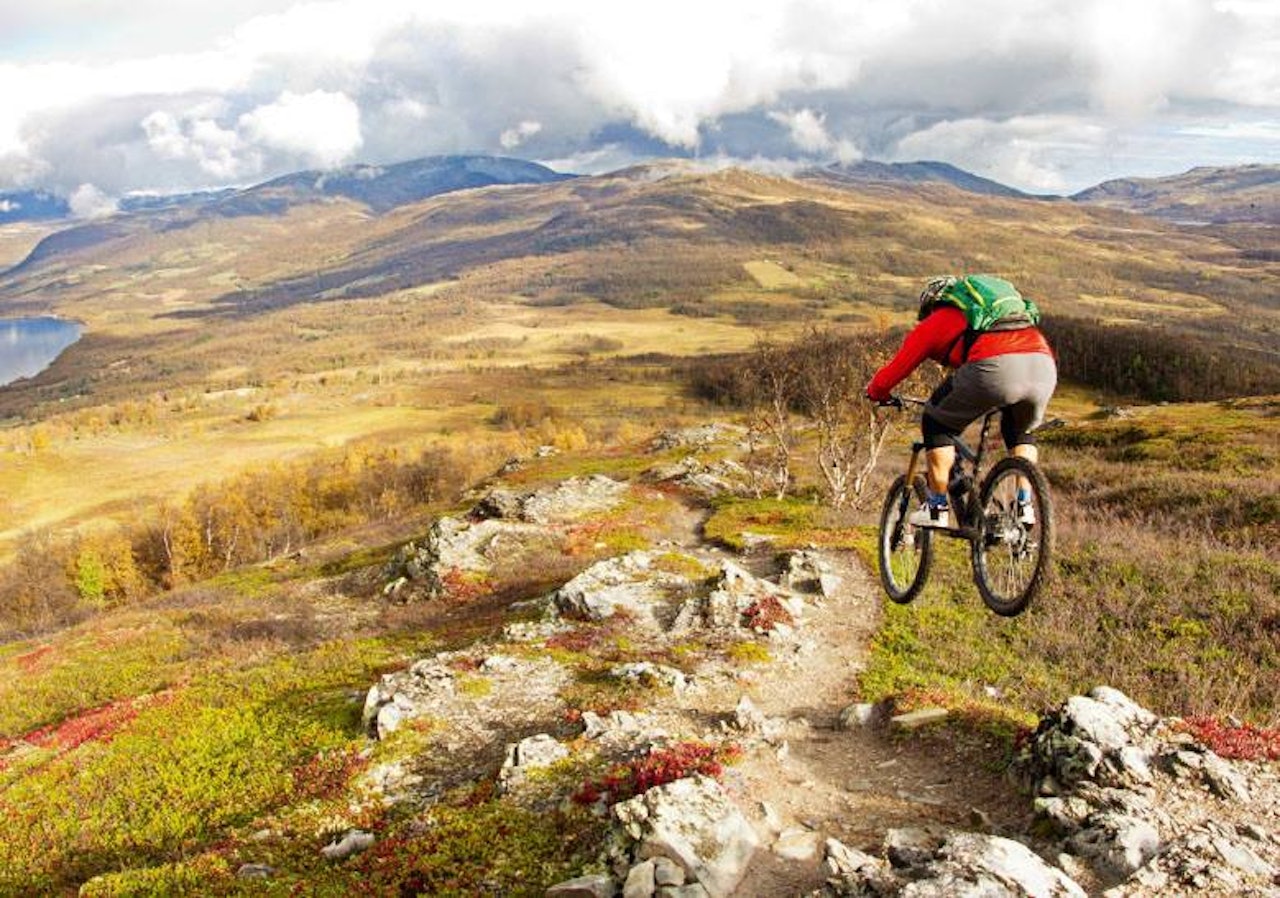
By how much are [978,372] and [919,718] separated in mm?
6864

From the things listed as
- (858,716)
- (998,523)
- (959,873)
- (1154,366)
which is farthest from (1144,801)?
(1154,366)

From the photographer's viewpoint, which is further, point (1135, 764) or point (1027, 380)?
point (1135, 764)

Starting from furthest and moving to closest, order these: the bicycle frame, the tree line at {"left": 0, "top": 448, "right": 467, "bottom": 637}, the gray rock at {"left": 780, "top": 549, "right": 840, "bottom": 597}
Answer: the tree line at {"left": 0, "top": 448, "right": 467, "bottom": 637}
the gray rock at {"left": 780, "top": 549, "right": 840, "bottom": 597}
the bicycle frame

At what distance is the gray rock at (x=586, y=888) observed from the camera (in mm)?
9766

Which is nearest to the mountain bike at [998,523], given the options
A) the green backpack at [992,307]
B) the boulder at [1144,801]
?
the green backpack at [992,307]

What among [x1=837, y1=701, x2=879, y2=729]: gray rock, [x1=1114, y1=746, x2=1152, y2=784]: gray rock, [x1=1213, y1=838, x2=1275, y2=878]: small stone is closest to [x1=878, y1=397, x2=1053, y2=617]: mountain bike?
[x1=1114, y1=746, x2=1152, y2=784]: gray rock

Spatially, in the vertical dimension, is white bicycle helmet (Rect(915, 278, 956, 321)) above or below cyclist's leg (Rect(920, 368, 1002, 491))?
above

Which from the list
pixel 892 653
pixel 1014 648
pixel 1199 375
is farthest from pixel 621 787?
pixel 1199 375

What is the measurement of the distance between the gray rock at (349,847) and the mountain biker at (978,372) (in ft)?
34.0

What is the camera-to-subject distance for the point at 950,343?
1062 centimetres

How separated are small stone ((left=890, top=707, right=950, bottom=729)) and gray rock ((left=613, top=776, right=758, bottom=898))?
15.3 ft

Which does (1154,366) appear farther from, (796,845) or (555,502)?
(796,845)

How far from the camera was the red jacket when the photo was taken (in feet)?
33.6

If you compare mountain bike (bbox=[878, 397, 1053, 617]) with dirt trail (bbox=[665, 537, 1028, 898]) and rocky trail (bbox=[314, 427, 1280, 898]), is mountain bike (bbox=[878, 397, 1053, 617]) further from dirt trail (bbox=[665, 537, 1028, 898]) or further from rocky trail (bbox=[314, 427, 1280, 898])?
dirt trail (bbox=[665, 537, 1028, 898])
